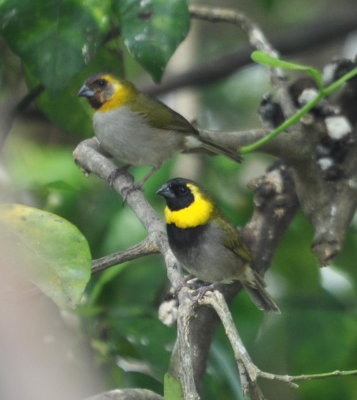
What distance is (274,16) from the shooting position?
621 centimetres

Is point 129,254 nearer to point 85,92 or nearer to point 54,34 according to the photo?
point 54,34

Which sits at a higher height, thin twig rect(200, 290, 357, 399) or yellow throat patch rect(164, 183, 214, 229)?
yellow throat patch rect(164, 183, 214, 229)

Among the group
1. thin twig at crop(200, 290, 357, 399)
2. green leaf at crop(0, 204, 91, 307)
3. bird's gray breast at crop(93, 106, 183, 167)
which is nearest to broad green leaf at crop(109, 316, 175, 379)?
bird's gray breast at crop(93, 106, 183, 167)

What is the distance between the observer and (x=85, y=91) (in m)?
3.55

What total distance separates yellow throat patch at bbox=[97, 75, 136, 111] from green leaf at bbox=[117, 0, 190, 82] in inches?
36.5

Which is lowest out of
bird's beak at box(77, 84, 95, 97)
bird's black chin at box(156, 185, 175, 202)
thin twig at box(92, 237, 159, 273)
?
thin twig at box(92, 237, 159, 273)

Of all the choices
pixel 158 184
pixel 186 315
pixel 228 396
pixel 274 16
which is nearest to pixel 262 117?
pixel 158 184

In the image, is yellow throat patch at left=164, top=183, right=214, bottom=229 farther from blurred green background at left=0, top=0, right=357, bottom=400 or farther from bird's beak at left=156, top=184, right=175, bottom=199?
blurred green background at left=0, top=0, right=357, bottom=400

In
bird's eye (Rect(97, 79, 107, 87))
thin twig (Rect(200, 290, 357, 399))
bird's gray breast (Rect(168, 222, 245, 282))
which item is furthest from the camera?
bird's eye (Rect(97, 79, 107, 87))

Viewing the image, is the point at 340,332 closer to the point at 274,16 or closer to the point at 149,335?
the point at 149,335

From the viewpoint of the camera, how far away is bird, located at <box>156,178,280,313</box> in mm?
3215

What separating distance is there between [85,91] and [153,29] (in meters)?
0.81

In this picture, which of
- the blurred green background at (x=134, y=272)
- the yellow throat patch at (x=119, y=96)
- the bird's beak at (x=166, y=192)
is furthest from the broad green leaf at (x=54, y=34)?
the yellow throat patch at (x=119, y=96)

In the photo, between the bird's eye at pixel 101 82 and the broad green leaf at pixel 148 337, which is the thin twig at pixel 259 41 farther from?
the broad green leaf at pixel 148 337
